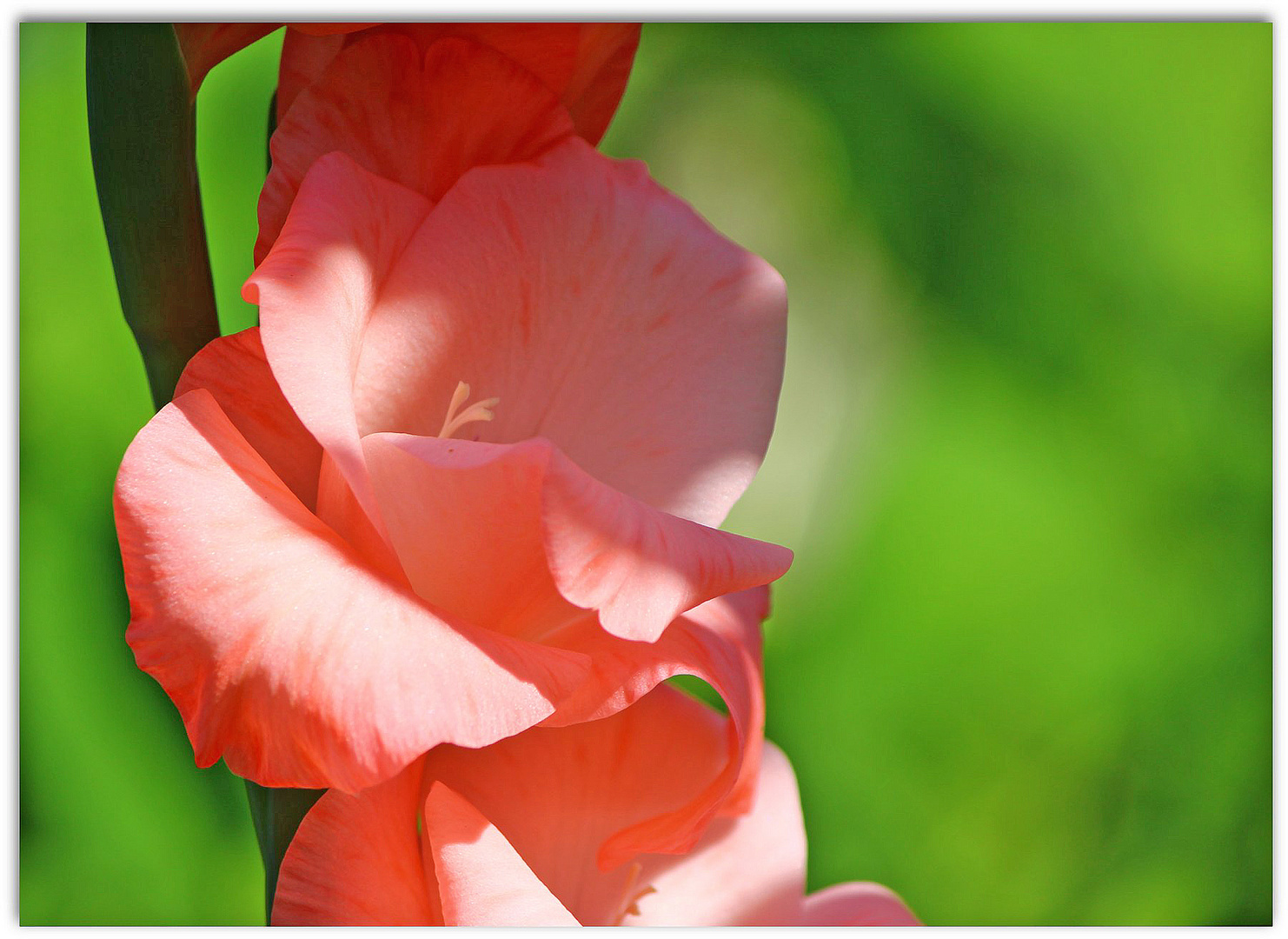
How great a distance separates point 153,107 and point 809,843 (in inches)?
32.6

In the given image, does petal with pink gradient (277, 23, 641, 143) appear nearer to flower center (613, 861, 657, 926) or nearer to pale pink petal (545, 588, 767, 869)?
pale pink petal (545, 588, 767, 869)

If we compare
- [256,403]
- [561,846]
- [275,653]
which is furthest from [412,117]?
[561,846]

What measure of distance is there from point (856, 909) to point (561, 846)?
22 cm

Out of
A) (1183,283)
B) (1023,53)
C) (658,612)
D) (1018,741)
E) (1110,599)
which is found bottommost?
(1018,741)

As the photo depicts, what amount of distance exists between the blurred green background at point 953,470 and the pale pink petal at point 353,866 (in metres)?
0.39

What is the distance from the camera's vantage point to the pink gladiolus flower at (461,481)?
0.41 meters

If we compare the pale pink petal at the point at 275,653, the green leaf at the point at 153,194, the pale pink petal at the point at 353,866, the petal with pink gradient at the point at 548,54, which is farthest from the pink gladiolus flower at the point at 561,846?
the petal with pink gradient at the point at 548,54

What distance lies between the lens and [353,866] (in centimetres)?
51

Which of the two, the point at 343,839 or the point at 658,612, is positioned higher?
the point at 658,612

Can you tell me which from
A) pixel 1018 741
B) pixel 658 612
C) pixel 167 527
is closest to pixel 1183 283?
pixel 1018 741

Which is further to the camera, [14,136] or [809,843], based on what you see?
[809,843]

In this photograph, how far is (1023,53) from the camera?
853 millimetres

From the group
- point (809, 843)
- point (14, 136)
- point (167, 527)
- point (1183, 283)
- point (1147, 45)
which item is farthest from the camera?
point (809, 843)

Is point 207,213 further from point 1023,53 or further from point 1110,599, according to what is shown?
point 1110,599
